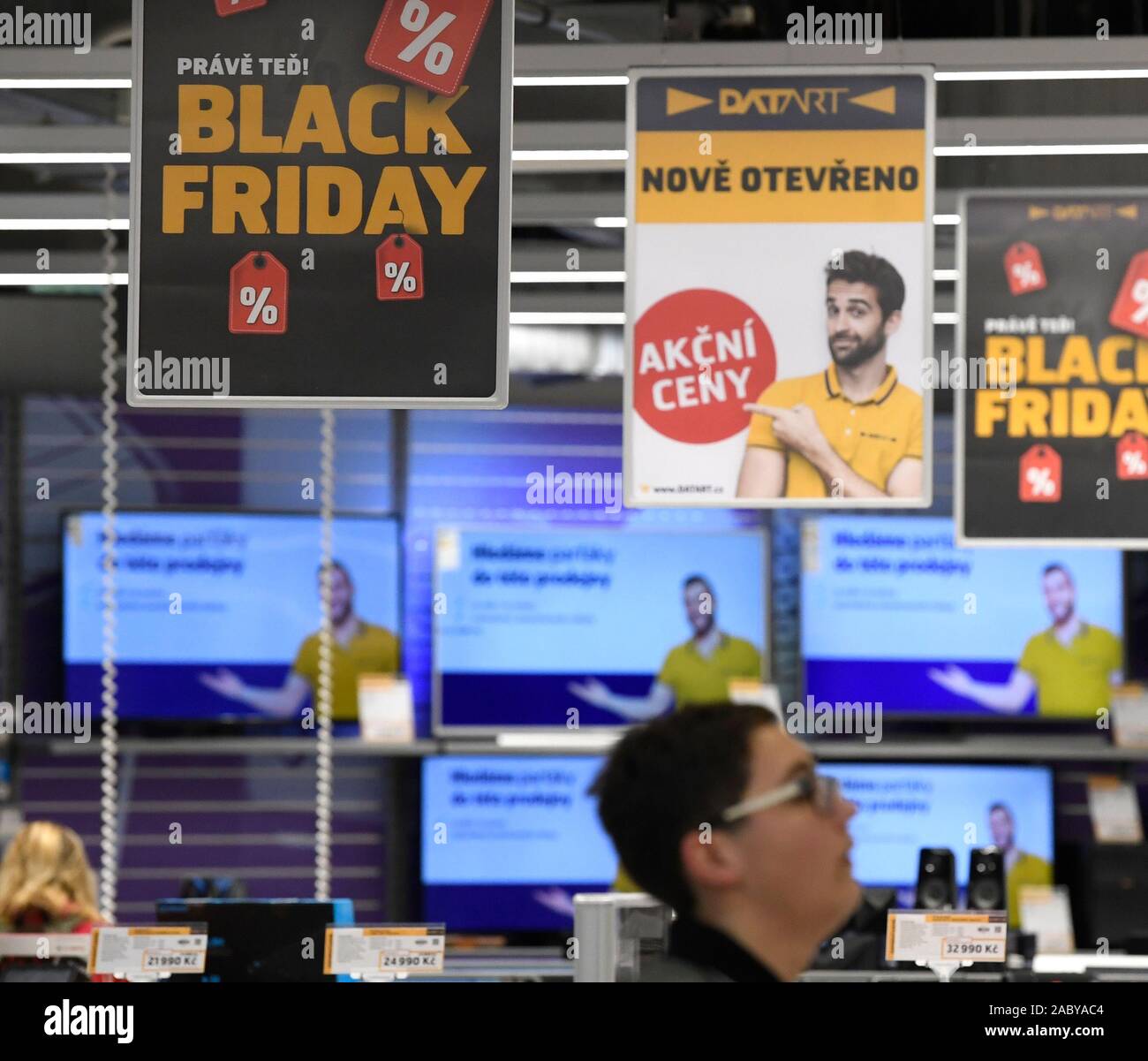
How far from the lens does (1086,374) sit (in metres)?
5.04

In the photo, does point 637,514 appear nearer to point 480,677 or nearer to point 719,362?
point 480,677

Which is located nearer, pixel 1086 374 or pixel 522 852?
pixel 1086 374

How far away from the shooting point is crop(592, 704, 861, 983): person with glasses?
255 centimetres

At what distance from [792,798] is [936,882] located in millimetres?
3157

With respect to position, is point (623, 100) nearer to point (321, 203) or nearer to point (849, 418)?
point (849, 418)

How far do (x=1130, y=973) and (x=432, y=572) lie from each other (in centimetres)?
398

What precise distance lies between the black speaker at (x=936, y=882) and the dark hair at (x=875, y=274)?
1.90 meters

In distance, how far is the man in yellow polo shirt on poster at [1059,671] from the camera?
8.16 meters

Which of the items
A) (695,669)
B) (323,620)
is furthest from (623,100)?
(695,669)

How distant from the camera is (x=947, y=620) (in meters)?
→ 8.24

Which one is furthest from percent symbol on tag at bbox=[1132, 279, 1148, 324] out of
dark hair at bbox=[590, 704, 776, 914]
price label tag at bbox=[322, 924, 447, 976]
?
dark hair at bbox=[590, 704, 776, 914]

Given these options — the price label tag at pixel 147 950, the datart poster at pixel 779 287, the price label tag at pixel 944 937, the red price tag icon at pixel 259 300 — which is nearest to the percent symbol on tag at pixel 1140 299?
the datart poster at pixel 779 287

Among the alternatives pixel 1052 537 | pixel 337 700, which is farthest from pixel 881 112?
pixel 337 700
